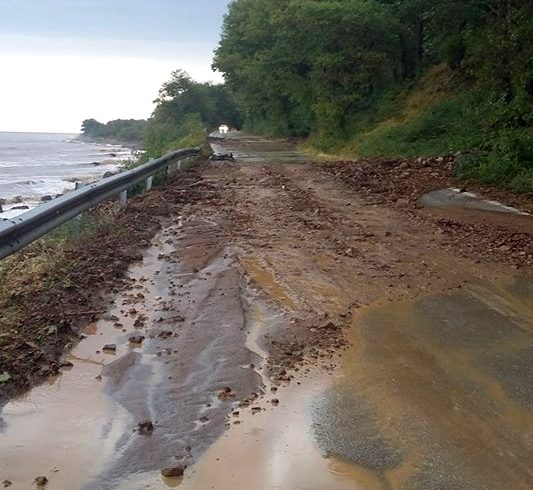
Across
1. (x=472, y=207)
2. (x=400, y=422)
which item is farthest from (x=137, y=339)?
(x=472, y=207)

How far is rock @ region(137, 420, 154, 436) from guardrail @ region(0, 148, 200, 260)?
8.93 feet

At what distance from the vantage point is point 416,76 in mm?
28562

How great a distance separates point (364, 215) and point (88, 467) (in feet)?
26.0

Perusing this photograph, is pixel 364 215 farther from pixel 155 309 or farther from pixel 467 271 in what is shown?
pixel 155 309

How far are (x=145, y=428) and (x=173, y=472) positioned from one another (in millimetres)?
484

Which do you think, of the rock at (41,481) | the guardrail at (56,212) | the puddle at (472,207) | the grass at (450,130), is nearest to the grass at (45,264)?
the guardrail at (56,212)

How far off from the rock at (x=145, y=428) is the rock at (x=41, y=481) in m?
0.59

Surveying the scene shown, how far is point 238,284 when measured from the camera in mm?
6336

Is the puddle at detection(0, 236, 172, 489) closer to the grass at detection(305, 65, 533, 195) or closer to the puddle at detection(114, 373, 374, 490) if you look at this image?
the puddle at detection(114, 373, 374, 490)

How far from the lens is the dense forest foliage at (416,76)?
15391mm

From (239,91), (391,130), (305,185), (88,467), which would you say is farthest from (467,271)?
(239,91)

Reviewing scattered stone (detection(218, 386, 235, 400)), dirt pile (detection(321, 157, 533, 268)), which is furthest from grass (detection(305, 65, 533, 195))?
scattered stone (detection(218, 386, 235, 400))

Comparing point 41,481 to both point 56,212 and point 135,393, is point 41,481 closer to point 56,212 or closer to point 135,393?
point 135,393

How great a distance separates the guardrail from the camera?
19.1 feet
